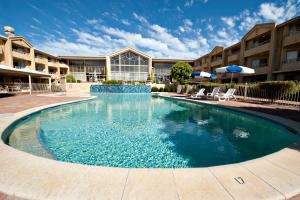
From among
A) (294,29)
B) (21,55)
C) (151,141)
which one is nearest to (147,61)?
(21,55)

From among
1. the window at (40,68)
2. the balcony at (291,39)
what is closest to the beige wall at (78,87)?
the window at (40,68)

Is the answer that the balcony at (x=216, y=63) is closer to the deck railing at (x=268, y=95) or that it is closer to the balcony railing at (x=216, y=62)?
the balcony railing at (x=216, y=62)

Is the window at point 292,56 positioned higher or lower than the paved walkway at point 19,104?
higher

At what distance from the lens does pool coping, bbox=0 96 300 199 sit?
1.88m

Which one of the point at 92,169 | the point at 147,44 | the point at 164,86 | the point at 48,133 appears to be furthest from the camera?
the point at 147,44

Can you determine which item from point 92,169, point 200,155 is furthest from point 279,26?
point 92,169

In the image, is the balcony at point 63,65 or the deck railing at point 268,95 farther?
the balcony at point 63,65

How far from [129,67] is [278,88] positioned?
3293cm

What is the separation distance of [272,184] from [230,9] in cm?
2073

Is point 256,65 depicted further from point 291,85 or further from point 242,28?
point 291,85

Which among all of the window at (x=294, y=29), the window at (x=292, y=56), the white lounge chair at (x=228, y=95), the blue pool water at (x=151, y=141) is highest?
the window at (x=294, y=29)

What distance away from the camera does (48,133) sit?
5605mm

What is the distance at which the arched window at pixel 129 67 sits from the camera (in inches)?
1500

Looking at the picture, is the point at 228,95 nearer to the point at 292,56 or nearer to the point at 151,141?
the point at 151,141
